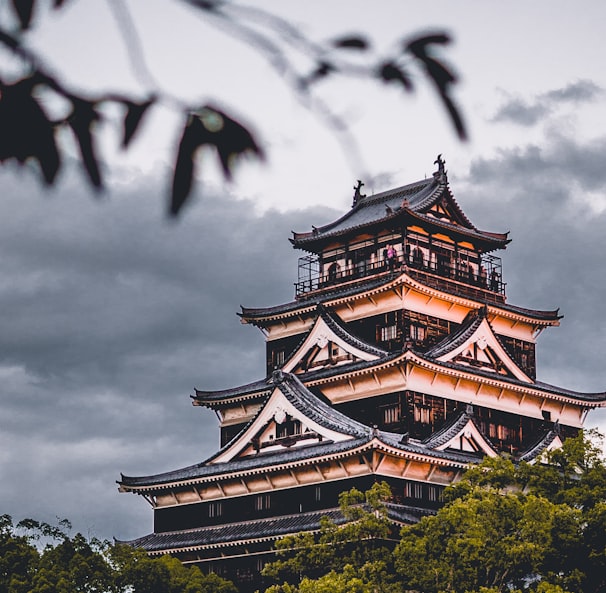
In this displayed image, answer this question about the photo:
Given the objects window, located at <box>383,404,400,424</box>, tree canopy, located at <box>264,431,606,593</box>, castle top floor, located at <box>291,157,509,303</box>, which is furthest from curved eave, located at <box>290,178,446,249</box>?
tree canopy, located at <box>264,431,606,593</box>

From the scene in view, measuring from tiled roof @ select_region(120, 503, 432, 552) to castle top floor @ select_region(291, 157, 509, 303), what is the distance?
35.9 ft

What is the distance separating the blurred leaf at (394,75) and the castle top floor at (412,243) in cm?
4256

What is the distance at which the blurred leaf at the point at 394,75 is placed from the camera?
4.05 metres

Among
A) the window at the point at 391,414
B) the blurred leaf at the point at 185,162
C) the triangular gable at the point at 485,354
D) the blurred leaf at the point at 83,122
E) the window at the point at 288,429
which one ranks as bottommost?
the blurred leaf at the point at 185,162

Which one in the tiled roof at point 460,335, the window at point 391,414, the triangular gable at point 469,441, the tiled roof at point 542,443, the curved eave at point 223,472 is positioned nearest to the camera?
the curved eave at point 223,472

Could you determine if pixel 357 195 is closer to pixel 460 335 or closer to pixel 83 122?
pixel 460 335

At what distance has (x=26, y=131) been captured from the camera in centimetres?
377

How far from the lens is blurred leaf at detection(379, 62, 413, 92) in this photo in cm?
405

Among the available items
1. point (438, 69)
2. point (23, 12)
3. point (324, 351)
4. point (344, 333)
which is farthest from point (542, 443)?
point (23, 12)

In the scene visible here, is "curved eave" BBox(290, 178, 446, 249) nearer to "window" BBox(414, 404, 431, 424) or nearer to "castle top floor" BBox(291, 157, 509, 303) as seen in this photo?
"castle top floor" BBox(291, 157, 509, 303)

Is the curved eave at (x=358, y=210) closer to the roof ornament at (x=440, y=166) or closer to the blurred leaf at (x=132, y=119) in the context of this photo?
the roof ornament at (x=440, y=166)

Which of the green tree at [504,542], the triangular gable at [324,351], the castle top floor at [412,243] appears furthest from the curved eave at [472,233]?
the green tree at [504,542]

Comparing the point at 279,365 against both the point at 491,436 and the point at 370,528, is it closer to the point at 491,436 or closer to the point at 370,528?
the point at 491,436

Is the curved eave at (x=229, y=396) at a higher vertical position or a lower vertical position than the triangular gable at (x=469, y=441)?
higher
